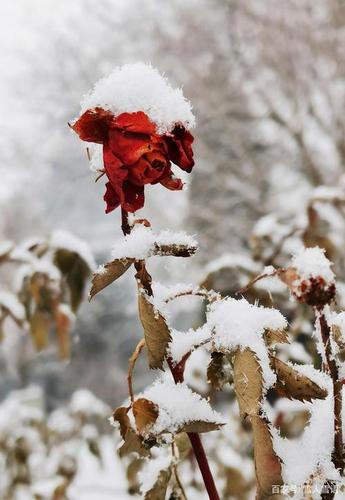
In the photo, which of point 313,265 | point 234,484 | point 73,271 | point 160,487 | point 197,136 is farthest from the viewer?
point 197,136

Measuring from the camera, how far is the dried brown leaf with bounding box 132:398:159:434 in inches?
13.6

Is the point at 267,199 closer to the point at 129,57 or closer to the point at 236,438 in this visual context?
the point at 129,57

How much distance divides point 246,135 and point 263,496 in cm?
801

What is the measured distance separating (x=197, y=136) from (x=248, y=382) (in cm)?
791

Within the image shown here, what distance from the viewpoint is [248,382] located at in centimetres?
30

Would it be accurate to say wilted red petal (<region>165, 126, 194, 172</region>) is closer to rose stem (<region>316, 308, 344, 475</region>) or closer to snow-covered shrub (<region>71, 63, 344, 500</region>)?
snow-covered shrub (<region>71, 63, 344, 500</region>)

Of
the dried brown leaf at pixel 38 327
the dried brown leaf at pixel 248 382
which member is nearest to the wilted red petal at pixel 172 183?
the dried brown leaf at pixel 248 382

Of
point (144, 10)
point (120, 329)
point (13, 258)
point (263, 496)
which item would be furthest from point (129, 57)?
point (263, 496)

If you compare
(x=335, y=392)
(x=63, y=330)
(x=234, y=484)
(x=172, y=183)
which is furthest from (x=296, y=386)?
(x=234, y=484)

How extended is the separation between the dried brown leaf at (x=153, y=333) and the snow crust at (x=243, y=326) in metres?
0.03

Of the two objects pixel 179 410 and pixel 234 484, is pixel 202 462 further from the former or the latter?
pixel 234 484

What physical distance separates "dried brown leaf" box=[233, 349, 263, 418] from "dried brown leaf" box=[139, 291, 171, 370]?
0.04 metres

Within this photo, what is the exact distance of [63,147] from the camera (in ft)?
30.4

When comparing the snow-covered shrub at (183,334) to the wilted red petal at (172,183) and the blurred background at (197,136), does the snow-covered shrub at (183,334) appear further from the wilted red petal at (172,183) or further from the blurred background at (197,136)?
the blurred background at (197,136)
